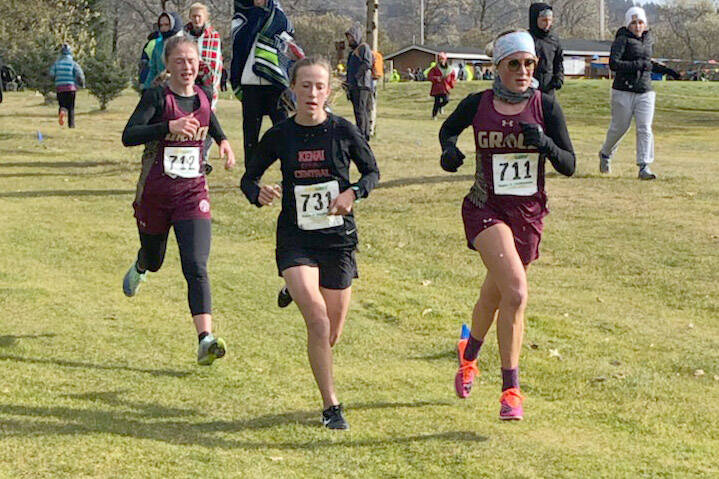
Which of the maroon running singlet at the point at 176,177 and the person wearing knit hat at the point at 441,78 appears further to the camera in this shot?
the person wearing knit hat at the point at 441,78

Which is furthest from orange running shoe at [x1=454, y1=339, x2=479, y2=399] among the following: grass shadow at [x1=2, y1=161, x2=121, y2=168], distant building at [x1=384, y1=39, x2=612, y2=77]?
distant building at [x1=384, y1=39, x2=612, y2=77]

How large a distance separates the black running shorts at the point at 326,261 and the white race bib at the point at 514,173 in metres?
0.94

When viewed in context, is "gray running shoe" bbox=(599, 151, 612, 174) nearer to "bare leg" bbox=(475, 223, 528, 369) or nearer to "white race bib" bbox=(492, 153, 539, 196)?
"white race bib" bbox=(492, 153, 539, 196)

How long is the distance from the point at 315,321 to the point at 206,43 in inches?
361

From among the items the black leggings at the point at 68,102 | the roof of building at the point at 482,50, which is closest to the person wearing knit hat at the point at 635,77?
the black leggings at the point at 68,102

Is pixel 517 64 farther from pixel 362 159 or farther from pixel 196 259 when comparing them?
pixel 196 259

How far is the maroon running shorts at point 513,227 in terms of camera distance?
19.6 feet

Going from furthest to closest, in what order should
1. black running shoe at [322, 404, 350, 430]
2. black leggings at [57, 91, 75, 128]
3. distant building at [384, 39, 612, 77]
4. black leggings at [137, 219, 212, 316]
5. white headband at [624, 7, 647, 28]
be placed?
distant building at [384, 39, 612, 77] < black leggings at [57, 91, 75, 128] < white headband at [624, 7, 647, 28] < black leggings at [137, 219, 212, 316] < black running shoe at [322, 404, 350, 430]

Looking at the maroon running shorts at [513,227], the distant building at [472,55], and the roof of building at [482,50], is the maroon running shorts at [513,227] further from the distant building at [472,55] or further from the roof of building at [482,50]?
the roof of building at [482,50]

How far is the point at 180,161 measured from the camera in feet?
22.5

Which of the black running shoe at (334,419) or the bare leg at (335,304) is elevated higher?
the bare leg at (335,304)

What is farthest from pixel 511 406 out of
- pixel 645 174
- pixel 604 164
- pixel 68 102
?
pixel 68 102

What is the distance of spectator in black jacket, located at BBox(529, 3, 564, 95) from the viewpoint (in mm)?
13562

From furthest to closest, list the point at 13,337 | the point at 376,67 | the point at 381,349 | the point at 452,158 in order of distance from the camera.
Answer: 1. the point at 376,67
2. the point at 381,349
3. the point at 13,337
4. the point at 452,158
